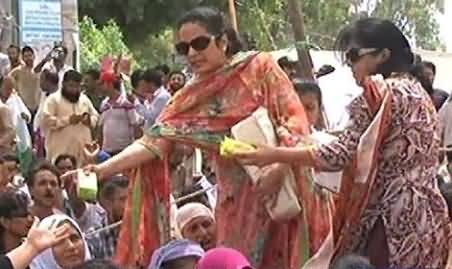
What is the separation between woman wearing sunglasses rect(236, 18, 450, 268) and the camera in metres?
4.95

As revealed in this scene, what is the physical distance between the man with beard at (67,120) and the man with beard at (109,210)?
340 cm

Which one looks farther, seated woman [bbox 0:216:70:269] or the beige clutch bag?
the beige clutch bag

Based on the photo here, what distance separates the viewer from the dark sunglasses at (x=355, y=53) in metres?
5.04

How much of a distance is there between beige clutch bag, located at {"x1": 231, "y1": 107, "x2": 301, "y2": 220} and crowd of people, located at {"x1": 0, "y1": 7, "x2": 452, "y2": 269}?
1.1 inches

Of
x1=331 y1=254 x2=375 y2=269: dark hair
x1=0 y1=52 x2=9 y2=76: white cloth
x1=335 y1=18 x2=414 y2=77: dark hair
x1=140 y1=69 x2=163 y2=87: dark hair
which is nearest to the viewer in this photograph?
x1=331 y1=254 x2=375 y2=269: dark hair

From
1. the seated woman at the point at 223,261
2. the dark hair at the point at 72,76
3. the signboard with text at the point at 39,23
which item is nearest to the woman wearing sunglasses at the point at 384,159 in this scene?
the seated woman at the point at 223,261

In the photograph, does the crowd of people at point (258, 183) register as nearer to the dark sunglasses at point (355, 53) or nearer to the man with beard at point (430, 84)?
the dark sunglasses at point (355, 53)

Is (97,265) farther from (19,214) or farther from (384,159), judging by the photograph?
(19,214)

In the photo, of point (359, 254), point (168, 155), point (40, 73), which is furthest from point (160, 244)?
point (40, 73)

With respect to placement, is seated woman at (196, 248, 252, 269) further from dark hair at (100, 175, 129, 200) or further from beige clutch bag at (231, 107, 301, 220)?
dark hair at (100, 175, 129, 200)

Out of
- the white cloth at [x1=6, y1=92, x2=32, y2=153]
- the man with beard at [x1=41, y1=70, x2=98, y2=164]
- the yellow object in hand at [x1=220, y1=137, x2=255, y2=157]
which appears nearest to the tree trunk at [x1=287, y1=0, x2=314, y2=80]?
the man with beard at [x1=41, y1=70, x2=98, y2=164]

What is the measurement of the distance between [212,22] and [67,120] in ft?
19.2

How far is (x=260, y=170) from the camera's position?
5832mm

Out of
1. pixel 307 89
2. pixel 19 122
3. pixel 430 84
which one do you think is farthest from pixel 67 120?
pixel 307 89
